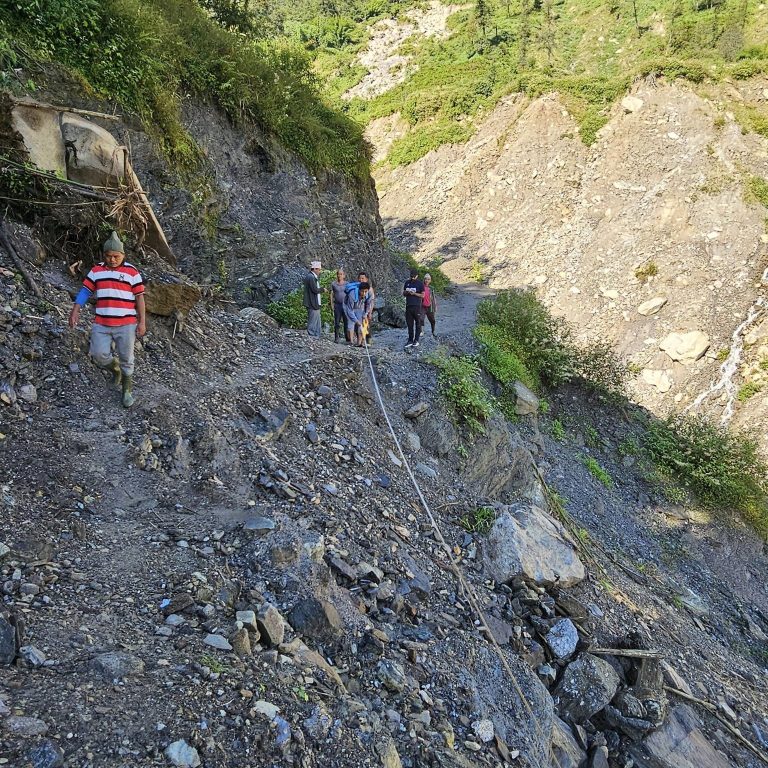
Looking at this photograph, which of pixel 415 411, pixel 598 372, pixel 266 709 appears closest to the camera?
pixel 266 709

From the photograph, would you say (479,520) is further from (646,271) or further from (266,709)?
(646,271)

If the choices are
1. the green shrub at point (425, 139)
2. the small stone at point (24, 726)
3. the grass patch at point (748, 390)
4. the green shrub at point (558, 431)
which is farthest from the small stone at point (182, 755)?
the green shrub at point (425, 139)

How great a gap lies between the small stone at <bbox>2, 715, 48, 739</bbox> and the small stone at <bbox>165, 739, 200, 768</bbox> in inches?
21.9

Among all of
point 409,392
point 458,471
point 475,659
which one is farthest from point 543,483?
point 475,659

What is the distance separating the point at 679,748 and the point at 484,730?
256 centimetres

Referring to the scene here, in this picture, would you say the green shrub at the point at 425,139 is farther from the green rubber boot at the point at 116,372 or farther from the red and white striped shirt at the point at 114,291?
the green rubber boot at the point at 116,372

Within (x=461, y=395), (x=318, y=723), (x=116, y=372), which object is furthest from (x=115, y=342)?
(x=461, y=395)

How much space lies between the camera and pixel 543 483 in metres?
9.99

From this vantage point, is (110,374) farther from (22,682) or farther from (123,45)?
(123,45)

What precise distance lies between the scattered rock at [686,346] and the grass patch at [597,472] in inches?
327

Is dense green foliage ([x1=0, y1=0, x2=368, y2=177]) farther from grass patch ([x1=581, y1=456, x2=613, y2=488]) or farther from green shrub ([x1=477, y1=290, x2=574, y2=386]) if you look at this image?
grass patch ([x1=581, y1=456, x2=613, y2=488])

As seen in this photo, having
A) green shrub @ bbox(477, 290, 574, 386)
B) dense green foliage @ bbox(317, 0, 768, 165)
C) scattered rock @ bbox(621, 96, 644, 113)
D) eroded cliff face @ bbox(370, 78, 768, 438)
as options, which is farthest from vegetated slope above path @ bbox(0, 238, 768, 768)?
dense green foliage @ bbox(317, 0, 768, 165)

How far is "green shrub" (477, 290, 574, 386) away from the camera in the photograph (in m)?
13.9

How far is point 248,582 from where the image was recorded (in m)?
3.70
